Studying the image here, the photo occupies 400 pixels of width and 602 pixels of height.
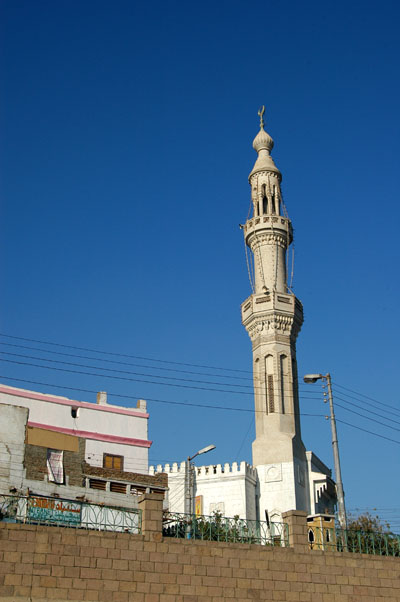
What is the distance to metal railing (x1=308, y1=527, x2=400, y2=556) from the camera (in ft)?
60.4

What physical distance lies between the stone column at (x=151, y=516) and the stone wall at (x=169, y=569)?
→ 0.02 metres

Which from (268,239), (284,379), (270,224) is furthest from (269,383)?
(270,224)

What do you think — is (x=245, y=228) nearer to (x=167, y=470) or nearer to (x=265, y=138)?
(x=265, y=138)

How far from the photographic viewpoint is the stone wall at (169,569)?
15156mm

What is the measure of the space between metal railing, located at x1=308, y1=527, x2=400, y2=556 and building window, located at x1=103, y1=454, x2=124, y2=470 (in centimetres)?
1264

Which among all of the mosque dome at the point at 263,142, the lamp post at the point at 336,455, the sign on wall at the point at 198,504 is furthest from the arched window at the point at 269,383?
the lamp post at the point at 336,455

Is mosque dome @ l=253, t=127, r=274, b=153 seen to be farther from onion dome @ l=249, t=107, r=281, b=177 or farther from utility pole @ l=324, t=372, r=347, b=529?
utility pole @ l=324, t=372, r=347, b=529

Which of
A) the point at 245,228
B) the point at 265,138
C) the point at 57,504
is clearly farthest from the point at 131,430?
the point at 265,138

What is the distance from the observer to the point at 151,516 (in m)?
16.7

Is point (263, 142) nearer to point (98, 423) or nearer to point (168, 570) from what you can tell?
point (98, 423)

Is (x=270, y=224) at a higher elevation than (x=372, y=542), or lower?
higher

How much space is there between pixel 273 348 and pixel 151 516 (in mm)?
23534

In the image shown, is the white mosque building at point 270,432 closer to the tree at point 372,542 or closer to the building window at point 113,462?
the building window at point 113,462

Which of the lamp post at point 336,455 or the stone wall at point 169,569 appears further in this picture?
the lamp post at point 336,455
